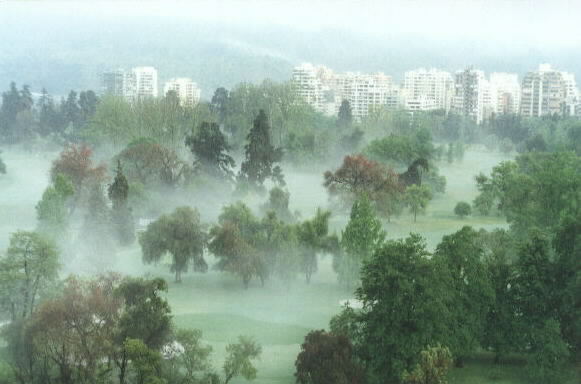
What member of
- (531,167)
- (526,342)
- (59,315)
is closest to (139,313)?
(59,315)

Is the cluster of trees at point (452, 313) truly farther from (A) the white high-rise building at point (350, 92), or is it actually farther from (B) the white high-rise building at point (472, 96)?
(B) the white high-rise building at point (472, 96)

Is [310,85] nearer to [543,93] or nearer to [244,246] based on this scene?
[543,93]

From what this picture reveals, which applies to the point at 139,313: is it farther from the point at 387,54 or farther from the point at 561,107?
the point at 387,54

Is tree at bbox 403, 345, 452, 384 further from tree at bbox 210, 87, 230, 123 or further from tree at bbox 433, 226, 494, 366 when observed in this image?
tree at bbox 210, 87, 230, 123

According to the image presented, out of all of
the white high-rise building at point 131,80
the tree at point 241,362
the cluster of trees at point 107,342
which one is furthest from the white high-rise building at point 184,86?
the tree at point 241,362

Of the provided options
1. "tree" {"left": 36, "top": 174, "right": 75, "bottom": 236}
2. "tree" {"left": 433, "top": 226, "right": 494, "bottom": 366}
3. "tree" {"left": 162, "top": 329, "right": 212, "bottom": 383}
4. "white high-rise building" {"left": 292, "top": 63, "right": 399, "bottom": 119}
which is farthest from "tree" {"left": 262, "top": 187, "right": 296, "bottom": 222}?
"white high-rise building" {"left": 292, "top": 63, "right": 399, "bottom": 119}

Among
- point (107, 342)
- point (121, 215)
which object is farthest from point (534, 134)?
point (107, 342)
